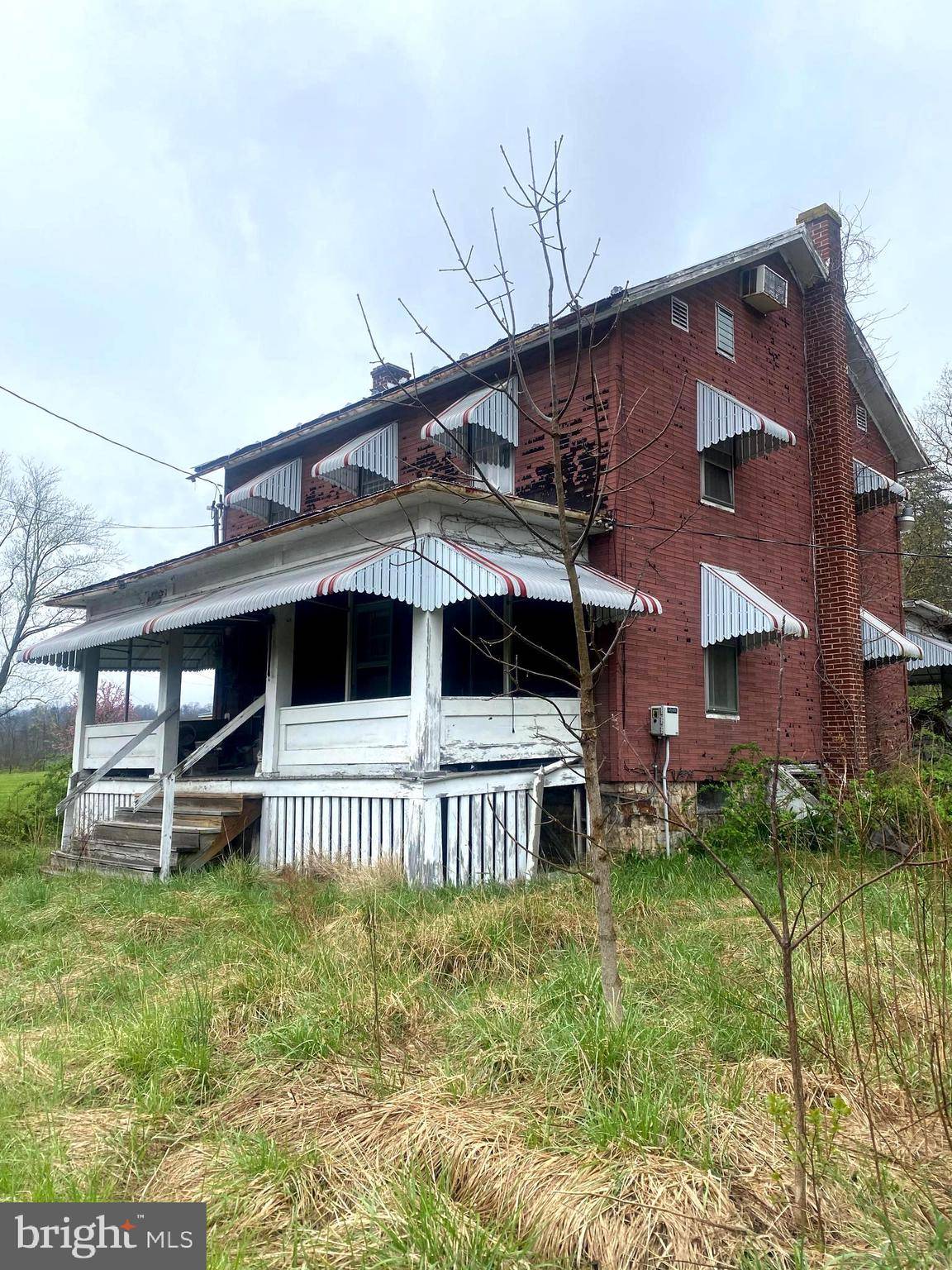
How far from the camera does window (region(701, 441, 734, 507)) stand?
12.9 m

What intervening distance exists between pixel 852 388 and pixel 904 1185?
51.6ft

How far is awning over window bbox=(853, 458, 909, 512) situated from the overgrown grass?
10111 millimetres

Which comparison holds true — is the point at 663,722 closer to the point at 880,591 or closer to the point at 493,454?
the point at 493,454

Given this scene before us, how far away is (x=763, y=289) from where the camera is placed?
13625 mm

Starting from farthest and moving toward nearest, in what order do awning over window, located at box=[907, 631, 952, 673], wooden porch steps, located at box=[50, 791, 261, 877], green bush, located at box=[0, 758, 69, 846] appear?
1. awning over window, located at box=[907, 631, 952, 673]
2. green bush, located at box=[0, 758, 69, 846]
3. wooden porch steps, located at box=[50, 791, 261, 877]

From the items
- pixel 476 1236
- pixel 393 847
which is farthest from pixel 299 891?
pixel 476 1236

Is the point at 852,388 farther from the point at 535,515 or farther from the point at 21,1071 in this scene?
the point at 21,1071

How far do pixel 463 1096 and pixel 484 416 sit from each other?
356 inches

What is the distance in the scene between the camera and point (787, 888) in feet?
23.6

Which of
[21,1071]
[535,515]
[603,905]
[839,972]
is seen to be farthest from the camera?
[535,515]

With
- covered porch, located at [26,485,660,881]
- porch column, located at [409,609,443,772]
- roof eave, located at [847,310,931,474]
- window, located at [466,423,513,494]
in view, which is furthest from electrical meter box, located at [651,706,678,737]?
roof eave, located at [847,310,931,474]

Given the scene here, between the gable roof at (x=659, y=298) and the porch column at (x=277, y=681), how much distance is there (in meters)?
2.90

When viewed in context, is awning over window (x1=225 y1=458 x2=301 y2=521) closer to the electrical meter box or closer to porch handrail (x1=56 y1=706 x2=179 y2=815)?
porch handrail (x1=56 y1=706 x2=179 y2=815)

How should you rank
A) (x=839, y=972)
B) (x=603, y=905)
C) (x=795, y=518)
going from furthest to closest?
(x=795, y=518), (x=839, y=972), (x=603, y=905)
